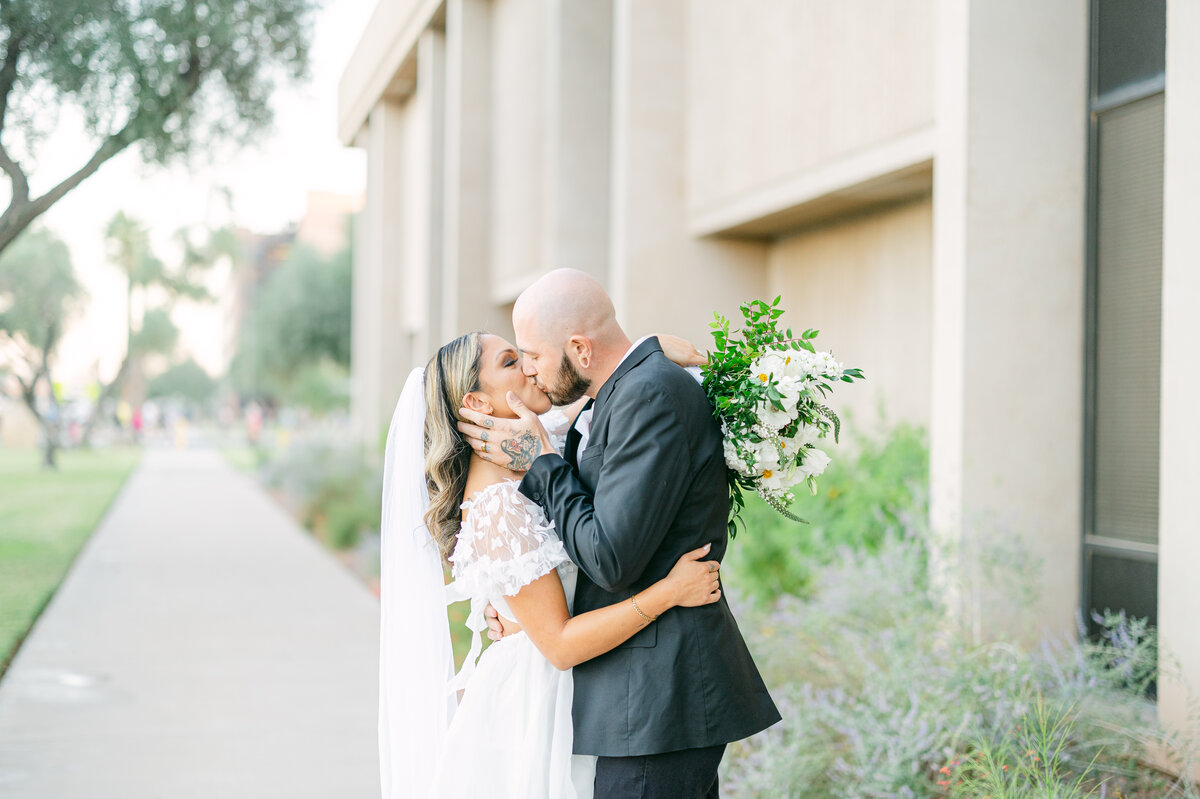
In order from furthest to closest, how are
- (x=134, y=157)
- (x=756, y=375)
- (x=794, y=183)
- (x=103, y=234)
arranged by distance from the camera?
(x=103, y=234) < (x=134, y=157) < (x=794, y=183) < (x=756, y=375)

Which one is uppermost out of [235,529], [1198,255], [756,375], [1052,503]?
[1198,255]

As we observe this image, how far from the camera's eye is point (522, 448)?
9.22 feet

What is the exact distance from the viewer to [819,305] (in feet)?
33.2

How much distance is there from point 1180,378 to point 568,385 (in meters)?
3.63

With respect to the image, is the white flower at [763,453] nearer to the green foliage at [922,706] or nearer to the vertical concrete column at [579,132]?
the green foliage at [922,706]

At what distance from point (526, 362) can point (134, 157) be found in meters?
10.4

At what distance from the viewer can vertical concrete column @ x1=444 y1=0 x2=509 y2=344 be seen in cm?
1638

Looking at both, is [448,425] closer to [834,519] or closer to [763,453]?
[763,453]

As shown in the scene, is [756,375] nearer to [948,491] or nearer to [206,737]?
[948,491]

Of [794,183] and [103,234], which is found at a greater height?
[103,234]

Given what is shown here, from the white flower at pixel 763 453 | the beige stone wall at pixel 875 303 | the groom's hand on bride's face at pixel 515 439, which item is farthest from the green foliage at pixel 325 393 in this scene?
the white flower at pixel 763 453

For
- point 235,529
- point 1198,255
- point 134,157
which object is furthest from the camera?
point 235,529

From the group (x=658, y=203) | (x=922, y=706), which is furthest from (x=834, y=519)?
(x=658, y=203)

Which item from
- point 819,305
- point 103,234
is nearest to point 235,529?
point 819,305
